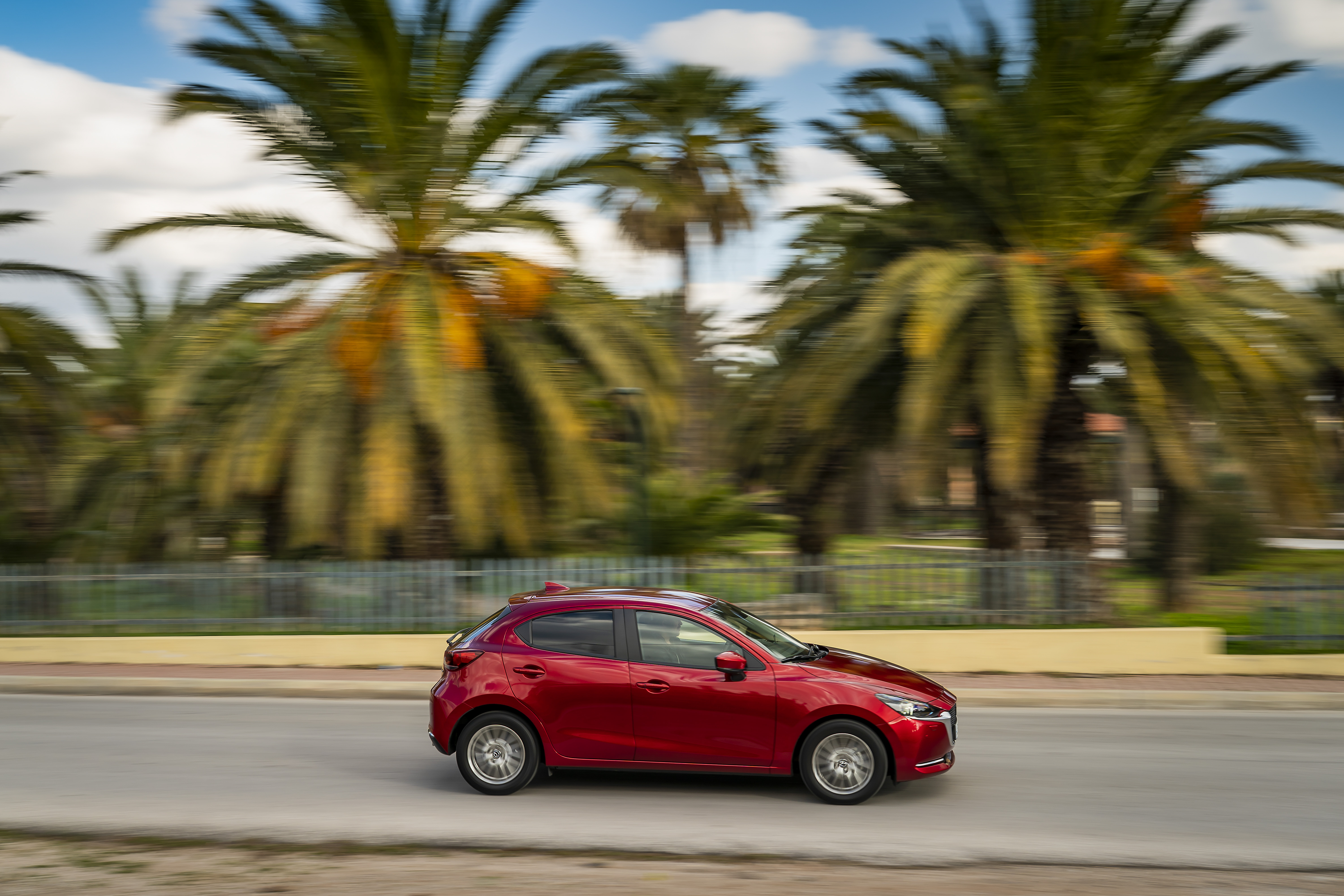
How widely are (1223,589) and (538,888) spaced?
19.5 metres

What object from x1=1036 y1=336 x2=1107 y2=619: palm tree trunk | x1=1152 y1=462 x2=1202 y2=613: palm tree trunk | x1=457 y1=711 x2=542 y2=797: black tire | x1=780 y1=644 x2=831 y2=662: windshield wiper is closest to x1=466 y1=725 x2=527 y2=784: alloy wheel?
x1=457 y1=711 x2=542 y2=797: black tire

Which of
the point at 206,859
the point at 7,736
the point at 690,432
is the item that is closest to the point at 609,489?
the point at 7,736

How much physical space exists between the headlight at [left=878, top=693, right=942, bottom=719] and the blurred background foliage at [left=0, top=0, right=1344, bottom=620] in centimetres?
678

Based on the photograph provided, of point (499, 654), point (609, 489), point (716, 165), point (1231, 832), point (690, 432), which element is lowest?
point (1231, 832)

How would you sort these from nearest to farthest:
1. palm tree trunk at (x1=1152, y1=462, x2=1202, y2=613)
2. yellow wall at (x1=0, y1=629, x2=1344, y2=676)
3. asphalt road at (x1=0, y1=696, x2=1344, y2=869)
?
1. asphalt road at (x1=0, y1=696, x2=1344, y2=869)
2. yellow wall at (x1=0, y1=629, x2=1344, y2=676)
3. palm tree trunk at (x1=1152, y1=462, x2=1202, y2=613)

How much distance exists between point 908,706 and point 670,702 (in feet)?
5.42

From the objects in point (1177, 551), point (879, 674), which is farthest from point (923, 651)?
point (1177, 551)

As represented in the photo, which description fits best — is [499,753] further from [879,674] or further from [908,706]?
[908,706]

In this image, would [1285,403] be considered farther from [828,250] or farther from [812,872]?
[812,872]

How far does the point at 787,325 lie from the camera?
653 inches

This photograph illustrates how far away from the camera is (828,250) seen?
59.2ft

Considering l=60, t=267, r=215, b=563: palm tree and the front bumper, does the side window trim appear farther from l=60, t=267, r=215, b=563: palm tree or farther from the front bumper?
l=60, t=267, r=215, b=563: palm tree

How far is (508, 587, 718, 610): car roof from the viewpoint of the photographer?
8.32m

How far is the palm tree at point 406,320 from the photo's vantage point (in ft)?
50.5
